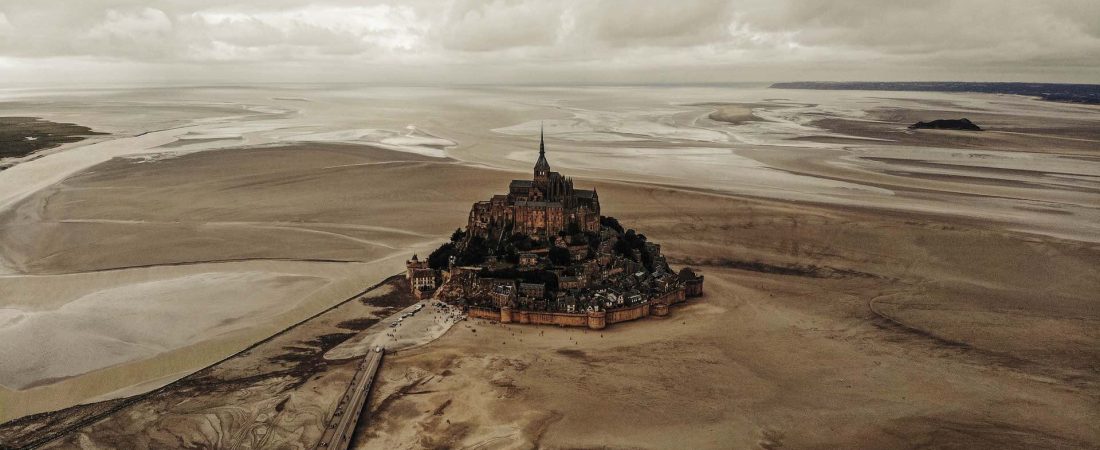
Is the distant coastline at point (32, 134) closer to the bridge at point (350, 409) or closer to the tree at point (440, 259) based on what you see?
the tree at point (440, 259)

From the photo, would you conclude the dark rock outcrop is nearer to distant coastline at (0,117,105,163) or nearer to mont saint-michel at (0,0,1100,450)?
mont saint-michel at (0,0,1100,450)

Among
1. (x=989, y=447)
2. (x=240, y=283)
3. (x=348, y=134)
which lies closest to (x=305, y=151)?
(x=348, y=134)

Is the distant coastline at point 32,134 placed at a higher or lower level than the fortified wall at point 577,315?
higher

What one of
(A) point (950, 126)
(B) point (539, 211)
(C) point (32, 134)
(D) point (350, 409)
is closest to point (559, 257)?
(B) point (539, 211)

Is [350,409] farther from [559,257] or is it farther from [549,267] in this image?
[559,257]

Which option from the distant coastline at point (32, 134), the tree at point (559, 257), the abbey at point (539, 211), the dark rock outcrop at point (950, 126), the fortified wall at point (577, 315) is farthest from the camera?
the dark rock outcrop at point (950, 126)

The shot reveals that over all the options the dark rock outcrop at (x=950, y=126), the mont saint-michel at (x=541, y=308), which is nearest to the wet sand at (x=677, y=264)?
the mont saint-michel at (x=541, y=308)

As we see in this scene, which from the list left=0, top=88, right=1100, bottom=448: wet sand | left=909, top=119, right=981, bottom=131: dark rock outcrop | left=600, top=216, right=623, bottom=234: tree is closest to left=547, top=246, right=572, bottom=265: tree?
left=0, top=88, right=1100, bottom=448: wet sand
